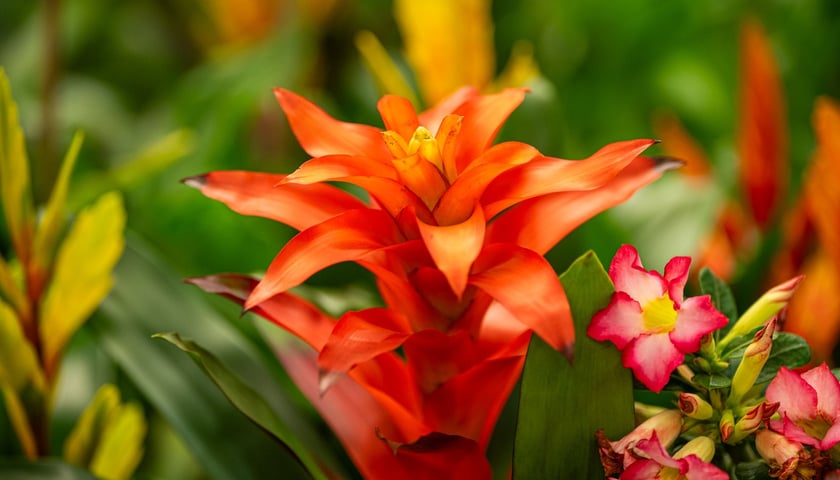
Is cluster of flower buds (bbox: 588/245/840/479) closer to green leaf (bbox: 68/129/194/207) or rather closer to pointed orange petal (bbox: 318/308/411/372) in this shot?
pointed orange petal (bbox: 318/308/411/372)

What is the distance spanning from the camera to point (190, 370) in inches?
25.4

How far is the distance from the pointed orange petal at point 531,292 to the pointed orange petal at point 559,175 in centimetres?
3

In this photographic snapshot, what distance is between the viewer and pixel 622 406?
0.46 metres

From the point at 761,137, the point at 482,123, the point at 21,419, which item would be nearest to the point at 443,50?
the point at 761,137

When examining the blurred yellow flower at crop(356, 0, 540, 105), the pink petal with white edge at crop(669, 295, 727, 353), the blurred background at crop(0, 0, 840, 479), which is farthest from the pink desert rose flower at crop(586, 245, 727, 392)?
the blurred yellow flower at crop(356, 0, 540, 105)

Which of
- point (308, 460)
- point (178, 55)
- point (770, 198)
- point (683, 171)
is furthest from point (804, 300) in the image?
point (178, 55)

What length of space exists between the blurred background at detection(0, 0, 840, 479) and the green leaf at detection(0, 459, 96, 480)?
7 centimetres

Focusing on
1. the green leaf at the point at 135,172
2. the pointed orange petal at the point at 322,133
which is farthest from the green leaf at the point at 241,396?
the green leaf at the point at 135,172

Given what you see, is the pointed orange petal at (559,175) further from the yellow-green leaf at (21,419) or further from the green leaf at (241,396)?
the yellow-green leaf at (21,419)

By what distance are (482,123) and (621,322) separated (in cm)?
15

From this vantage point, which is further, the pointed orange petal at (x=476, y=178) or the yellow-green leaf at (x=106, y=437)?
the yellow-green leaf at (x=106, y=437)

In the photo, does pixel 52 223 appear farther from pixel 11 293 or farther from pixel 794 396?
pixel 794 396

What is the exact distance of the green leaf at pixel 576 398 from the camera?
0.45 meters

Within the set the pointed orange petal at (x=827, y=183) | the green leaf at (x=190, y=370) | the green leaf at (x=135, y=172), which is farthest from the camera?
the green leaf at (x=135, y=172)
